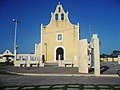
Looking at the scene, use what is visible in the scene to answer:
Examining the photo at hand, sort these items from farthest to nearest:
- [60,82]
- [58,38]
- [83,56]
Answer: [58,38], [83,56], [60,82]

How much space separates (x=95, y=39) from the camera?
14.8 metres

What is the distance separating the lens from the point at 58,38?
140 feet

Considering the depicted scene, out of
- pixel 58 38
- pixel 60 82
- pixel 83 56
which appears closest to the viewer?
pixel 60 82

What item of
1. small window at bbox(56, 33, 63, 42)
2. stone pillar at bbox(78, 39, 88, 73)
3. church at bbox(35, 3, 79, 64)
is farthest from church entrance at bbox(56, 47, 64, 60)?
stone pillar at bbox(78, 39, 88, 73)

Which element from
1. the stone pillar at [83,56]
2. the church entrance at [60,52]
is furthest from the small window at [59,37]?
the stone pillar at [83,56]

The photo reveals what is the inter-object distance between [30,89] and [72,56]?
3311cm

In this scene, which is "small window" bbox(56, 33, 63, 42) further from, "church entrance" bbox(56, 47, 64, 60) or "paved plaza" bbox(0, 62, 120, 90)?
"paved plaza" bbox(0, 62, 120, 90)

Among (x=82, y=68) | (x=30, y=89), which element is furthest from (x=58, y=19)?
(x=30, y=89)

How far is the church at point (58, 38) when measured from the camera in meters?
41.7

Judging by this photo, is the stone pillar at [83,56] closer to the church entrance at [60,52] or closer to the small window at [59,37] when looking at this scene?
the church entrance at [60,52]

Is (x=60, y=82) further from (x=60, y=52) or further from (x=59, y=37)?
(x=60, y=52)

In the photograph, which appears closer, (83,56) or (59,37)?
(83,56)

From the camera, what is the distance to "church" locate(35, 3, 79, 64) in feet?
137

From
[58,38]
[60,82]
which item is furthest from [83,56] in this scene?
[58,38]
